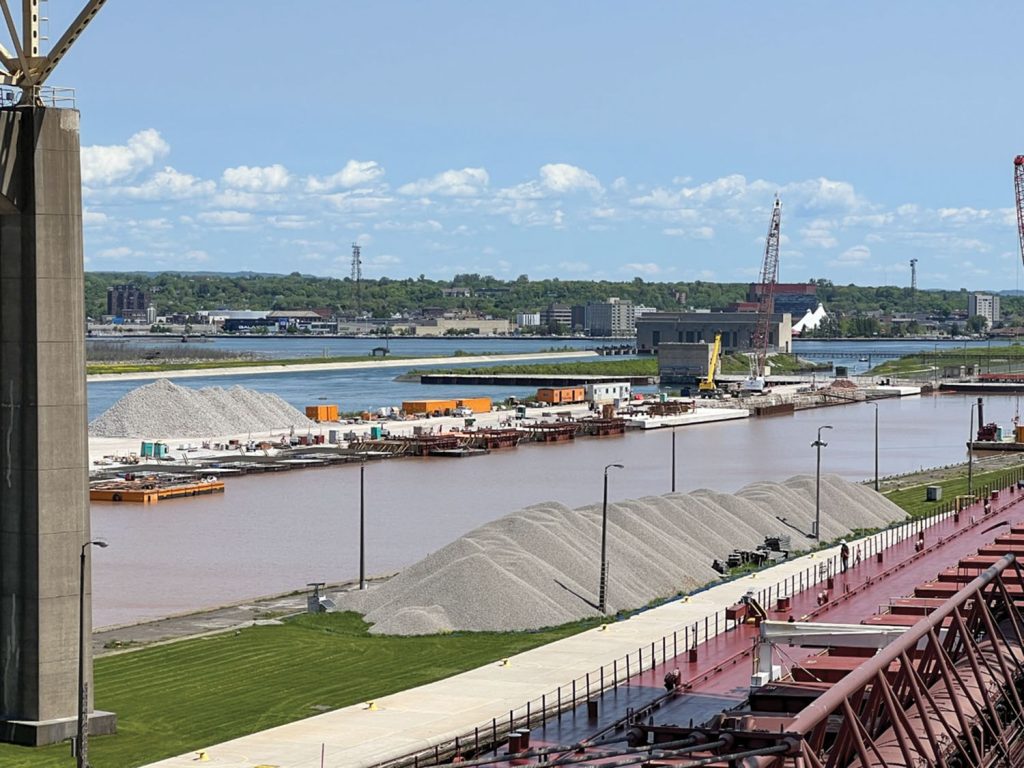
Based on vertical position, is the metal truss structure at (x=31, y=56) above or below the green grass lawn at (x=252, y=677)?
above

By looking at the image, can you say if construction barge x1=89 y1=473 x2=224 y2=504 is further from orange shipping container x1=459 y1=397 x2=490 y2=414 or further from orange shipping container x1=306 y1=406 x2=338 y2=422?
orange shipping container x1=459 y1=397 x2=490 y2=414

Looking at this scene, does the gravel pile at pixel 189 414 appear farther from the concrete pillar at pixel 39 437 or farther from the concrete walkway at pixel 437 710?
the concrete pillar at pixel 39 437

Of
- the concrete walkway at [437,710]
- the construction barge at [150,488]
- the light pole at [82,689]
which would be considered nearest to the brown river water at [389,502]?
the construction barge at [150,488]

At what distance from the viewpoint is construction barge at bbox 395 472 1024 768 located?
21.7m

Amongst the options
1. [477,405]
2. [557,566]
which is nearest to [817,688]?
[557,566]

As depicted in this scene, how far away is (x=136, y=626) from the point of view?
52.9 metres

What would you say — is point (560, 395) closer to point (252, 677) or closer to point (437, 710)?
point (252, 677)

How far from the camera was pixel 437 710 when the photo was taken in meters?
39.5

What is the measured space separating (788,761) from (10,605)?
2224cm

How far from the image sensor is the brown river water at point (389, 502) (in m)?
64.7

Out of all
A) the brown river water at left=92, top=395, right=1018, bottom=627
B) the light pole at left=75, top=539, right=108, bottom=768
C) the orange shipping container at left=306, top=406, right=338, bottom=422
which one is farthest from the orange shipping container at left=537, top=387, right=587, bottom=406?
the light pole at left=75, top=539, right=108, bottom=768

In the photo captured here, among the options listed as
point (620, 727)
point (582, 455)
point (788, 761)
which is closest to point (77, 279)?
point (620, 727)

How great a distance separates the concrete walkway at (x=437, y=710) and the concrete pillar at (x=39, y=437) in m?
3.62

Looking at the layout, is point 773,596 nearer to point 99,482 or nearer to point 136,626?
point 136,626
